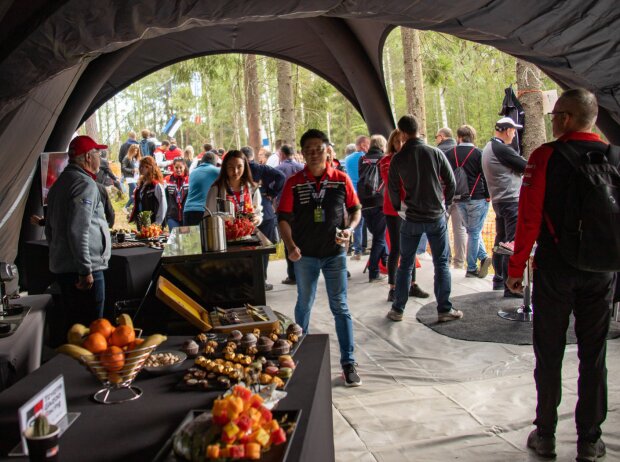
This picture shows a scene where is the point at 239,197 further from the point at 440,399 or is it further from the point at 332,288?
the point at 440,399

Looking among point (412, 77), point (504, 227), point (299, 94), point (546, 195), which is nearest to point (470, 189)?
point (504, 227)

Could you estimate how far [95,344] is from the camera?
63.9 inches

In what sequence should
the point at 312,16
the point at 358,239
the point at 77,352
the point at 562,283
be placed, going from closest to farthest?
the point at 77,352, the point at 562,283, the point at 312,16, the point at 358,239

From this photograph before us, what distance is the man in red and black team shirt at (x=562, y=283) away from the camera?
255 cm

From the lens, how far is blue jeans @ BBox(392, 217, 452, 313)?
4848 mm

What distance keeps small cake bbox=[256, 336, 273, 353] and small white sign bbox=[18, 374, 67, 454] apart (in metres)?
0.67

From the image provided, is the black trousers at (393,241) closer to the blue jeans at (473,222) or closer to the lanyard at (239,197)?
the blue jeans at (473,222)

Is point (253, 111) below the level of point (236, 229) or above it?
above

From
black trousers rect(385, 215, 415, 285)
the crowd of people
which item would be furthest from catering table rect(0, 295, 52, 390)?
black trousers rect(385, 215, 415, 285)

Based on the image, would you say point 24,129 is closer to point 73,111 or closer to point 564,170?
point 73,111

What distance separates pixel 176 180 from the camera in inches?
299

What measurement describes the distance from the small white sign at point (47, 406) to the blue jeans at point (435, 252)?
367cm

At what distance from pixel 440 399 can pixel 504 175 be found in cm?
271

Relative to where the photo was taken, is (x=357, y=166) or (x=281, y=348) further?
(x=357, y=166)
